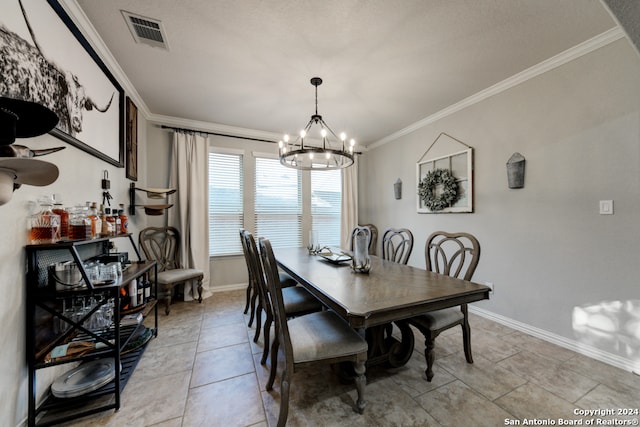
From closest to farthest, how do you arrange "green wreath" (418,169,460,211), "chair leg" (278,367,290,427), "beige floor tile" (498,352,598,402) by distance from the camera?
"chair leg" (278,367,290,427), "beige floor tile" (498,352,598,402), "green wreath" (418,169,460,211)

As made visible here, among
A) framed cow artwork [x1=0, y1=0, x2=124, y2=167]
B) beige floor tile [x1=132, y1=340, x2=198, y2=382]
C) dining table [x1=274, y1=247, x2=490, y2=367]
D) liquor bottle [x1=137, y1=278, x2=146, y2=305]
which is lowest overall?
beige floor tile [x1=132, y1=340, x2=198, y2=382]

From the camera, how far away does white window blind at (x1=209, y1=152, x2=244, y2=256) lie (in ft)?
12.4

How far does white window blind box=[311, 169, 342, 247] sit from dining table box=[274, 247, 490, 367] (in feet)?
7.63

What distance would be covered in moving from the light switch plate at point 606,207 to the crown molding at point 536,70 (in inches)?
47.9

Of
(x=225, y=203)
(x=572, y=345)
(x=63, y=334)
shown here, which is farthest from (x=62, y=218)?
(x=572, y=345)

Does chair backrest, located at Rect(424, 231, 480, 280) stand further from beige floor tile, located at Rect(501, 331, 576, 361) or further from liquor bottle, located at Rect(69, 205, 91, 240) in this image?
liquor bottle, located at Rect(69, 205, 91, 240)

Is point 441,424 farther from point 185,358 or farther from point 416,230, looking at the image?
point 416,230

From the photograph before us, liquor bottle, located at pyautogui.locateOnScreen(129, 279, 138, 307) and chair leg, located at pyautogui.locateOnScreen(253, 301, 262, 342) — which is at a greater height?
liquor bottle, located at pyautogui.locateOnScreen(129, 279, 138, 307)

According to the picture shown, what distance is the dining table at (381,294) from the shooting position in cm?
124

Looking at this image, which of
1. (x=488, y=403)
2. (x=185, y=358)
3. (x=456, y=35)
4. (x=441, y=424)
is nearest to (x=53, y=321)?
(x=185, y=358)

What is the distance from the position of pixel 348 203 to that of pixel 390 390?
3.39m

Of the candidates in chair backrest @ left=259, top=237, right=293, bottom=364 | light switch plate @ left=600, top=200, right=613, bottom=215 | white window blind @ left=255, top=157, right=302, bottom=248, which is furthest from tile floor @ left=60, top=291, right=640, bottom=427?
white window blind @ left=255, top=157, right=302, bottom=248

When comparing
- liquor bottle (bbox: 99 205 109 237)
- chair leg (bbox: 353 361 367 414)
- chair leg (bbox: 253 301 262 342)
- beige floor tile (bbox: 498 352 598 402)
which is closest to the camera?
chair leg (bbox: 353 361 367 414)

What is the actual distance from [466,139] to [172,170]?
4014 mm
